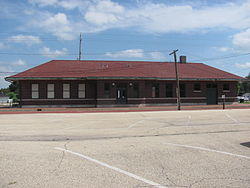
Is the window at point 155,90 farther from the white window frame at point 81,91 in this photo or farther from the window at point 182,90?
the white window frame at point 81,91

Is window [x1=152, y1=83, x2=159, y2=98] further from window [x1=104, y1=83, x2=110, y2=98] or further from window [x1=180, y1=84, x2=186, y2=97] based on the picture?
window [x1=104, y1=83, x2=110, y2=98]

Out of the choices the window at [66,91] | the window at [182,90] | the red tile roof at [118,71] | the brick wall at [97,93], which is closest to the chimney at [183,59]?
the red tile roof at [118,71]

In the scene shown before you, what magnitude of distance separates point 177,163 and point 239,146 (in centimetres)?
306

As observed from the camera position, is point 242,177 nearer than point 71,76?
Yes

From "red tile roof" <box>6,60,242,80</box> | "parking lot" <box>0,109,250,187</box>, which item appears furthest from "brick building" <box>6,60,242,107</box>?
"parking lot" <box>0,109,250,187</box>

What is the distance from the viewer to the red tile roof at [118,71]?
→ 29.5 m

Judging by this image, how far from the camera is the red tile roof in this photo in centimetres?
2945

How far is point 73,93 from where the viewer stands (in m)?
29.7

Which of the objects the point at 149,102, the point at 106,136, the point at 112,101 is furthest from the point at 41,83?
the point at 106,136

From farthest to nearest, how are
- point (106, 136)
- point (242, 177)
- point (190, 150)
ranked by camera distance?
point (106, 136) → point (190, 150) → point (242, 177)

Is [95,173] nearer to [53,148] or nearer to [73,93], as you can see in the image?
[53,148]

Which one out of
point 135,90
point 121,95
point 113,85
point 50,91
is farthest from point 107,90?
point 50,91

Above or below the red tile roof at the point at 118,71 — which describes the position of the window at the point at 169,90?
below

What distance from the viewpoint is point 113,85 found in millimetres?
29688
